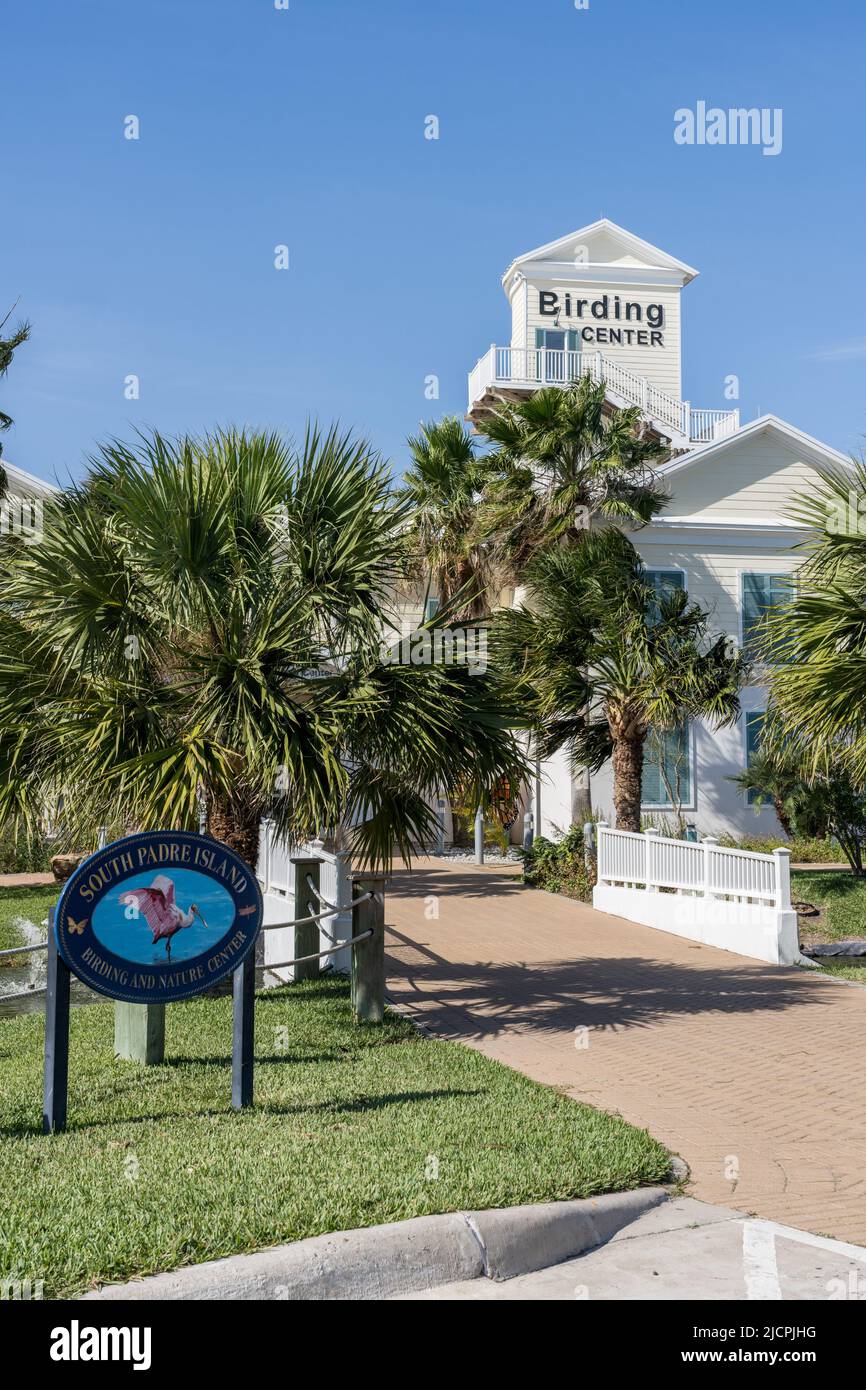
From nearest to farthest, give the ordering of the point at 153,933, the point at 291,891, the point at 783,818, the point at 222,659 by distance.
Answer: the point at 153,933, the point at 222,659, the point at 291,891, the point at 783,818

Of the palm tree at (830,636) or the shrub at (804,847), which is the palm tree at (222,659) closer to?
the palm tree at (830,636)

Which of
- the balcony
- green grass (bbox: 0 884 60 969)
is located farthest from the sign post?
the balcony

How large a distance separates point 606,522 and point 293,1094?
18194 mm

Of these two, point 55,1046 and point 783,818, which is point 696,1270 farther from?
point 783,818

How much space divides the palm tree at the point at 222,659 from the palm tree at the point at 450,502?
1237cm

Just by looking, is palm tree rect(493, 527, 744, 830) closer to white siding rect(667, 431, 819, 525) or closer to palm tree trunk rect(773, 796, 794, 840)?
palm tree trunk rect(773, 796, 794, 840)

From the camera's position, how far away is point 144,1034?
27.4ft


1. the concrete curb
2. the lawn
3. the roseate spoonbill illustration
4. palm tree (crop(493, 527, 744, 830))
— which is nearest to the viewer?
the concrete curb

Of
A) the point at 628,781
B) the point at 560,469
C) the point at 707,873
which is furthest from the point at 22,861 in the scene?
the point at 707,873

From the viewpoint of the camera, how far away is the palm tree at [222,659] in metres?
9.27

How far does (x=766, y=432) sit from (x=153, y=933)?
22282mm

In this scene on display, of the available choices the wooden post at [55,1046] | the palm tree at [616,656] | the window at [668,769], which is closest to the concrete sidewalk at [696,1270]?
the wooden post at [55,1046]

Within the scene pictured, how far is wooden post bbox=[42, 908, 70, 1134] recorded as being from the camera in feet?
21.9

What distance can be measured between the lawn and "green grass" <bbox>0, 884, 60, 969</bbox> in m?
9.83
